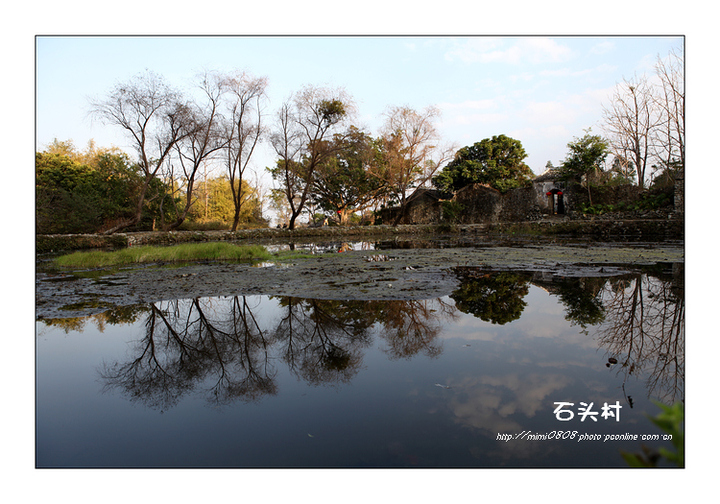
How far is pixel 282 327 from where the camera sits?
12.9ft

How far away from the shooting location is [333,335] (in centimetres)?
358

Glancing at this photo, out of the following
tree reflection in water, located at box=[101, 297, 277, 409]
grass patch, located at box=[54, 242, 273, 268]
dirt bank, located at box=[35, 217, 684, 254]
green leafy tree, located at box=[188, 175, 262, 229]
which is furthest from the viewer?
green leafy tree, located at box=[188, 175, 262, 229]

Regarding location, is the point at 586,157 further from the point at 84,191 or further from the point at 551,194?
the point at 84,191

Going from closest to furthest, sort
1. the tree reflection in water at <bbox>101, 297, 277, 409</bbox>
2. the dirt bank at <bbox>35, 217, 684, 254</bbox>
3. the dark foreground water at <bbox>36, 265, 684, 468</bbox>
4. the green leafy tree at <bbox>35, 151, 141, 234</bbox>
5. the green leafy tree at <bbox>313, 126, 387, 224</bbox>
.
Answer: the dark foreground water at <bbox>36, 265, 684, 468</bbox> < the tree reflection in water at <bbox>101, 297, 277, 409</bbox> < the dirt bank at <bbox>35, 217, 684, 254</bbox> < the green leafy tree at <bbox>35, 151, 141, 234</bbox> < the green leafy tree at <bbox>313, 126, 387, 224</bbox>

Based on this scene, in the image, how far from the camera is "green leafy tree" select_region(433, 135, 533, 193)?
3341 cm

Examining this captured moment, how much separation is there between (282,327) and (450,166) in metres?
34.8

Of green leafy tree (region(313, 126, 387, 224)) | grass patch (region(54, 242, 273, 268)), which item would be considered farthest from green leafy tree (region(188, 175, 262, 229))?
grass patch (region(54, 242, 273, 268))

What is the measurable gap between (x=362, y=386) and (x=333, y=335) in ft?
3.59

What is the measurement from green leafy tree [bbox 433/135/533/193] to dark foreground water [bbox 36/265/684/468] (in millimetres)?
30734

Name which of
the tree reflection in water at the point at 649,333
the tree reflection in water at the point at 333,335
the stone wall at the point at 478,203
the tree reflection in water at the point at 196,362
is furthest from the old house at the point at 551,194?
the tree reflection in water at the point at 196,362

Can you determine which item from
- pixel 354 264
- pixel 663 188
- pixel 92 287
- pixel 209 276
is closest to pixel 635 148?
pixel 663 188

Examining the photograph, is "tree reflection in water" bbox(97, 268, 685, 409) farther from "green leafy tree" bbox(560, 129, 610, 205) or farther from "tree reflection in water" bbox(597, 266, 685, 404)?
"green leafy tree" bbox(560, 129, 610, 205)

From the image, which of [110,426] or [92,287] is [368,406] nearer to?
[110,426]

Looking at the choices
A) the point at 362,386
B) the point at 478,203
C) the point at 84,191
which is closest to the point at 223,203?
the point at 84,191
